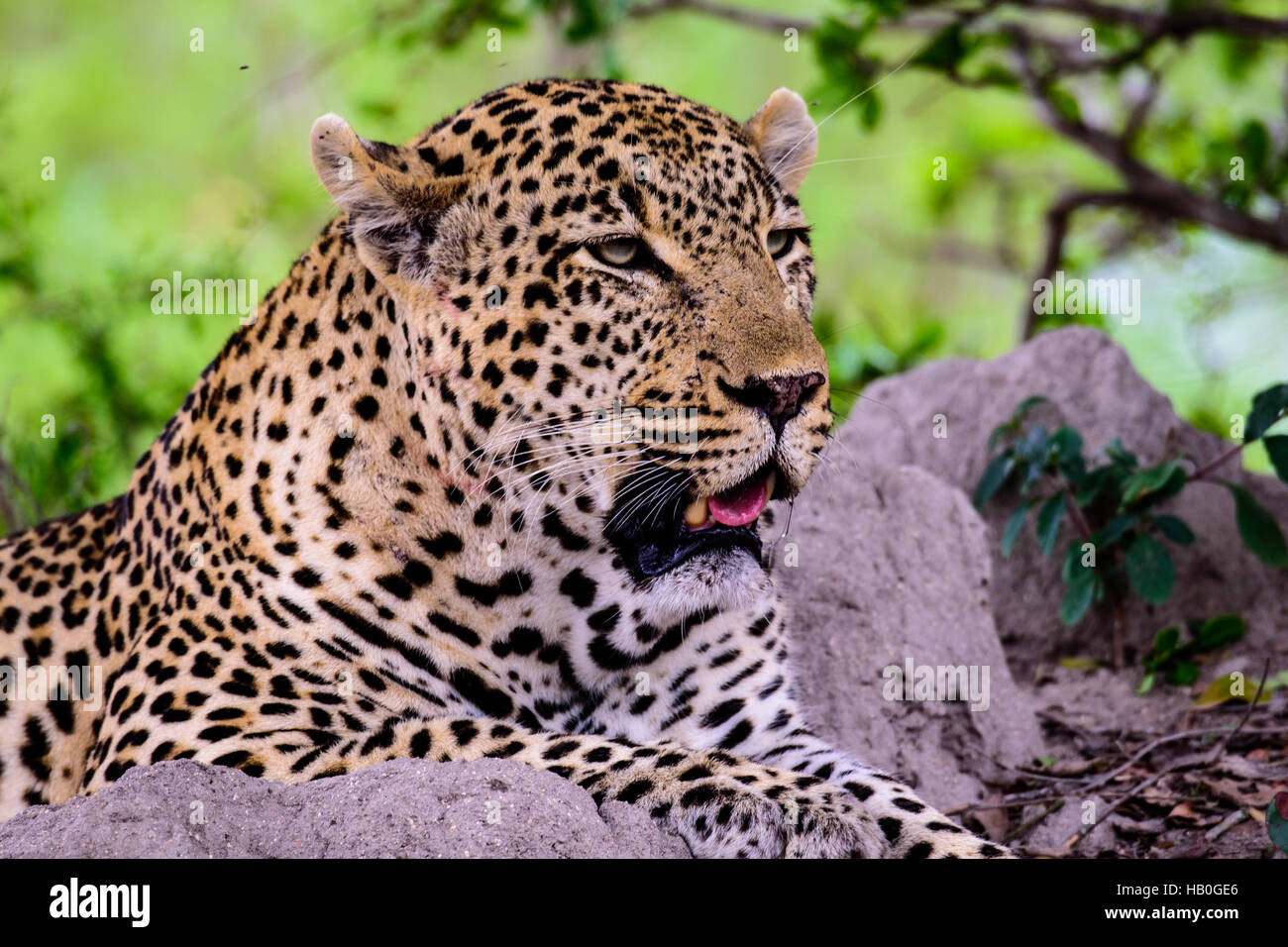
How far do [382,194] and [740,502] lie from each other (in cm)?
160

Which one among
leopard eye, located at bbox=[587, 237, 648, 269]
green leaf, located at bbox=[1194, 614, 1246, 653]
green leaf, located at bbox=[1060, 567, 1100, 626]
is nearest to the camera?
leopard eye, located at bbox=[587, 237, 648, 269]

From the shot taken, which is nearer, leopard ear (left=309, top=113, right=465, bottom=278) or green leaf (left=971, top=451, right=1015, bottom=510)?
leopard ear (left=309, top=113, right=465, bottom=278)

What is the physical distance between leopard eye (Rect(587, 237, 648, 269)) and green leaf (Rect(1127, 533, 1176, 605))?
327cm

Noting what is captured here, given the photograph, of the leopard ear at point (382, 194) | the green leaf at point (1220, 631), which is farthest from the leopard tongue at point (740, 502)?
the green leaf at point (1220, 631)

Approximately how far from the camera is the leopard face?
511cm

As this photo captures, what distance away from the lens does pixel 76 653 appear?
248 inches

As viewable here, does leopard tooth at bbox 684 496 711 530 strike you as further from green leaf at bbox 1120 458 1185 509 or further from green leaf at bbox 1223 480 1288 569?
green leaf at bbox 1223 480 1288 569

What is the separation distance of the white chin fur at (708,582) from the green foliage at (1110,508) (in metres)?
2.43

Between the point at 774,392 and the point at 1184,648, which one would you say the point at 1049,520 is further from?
the point at 774,392

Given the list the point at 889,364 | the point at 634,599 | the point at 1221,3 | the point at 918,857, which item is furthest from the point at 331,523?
the point at 1221,3
